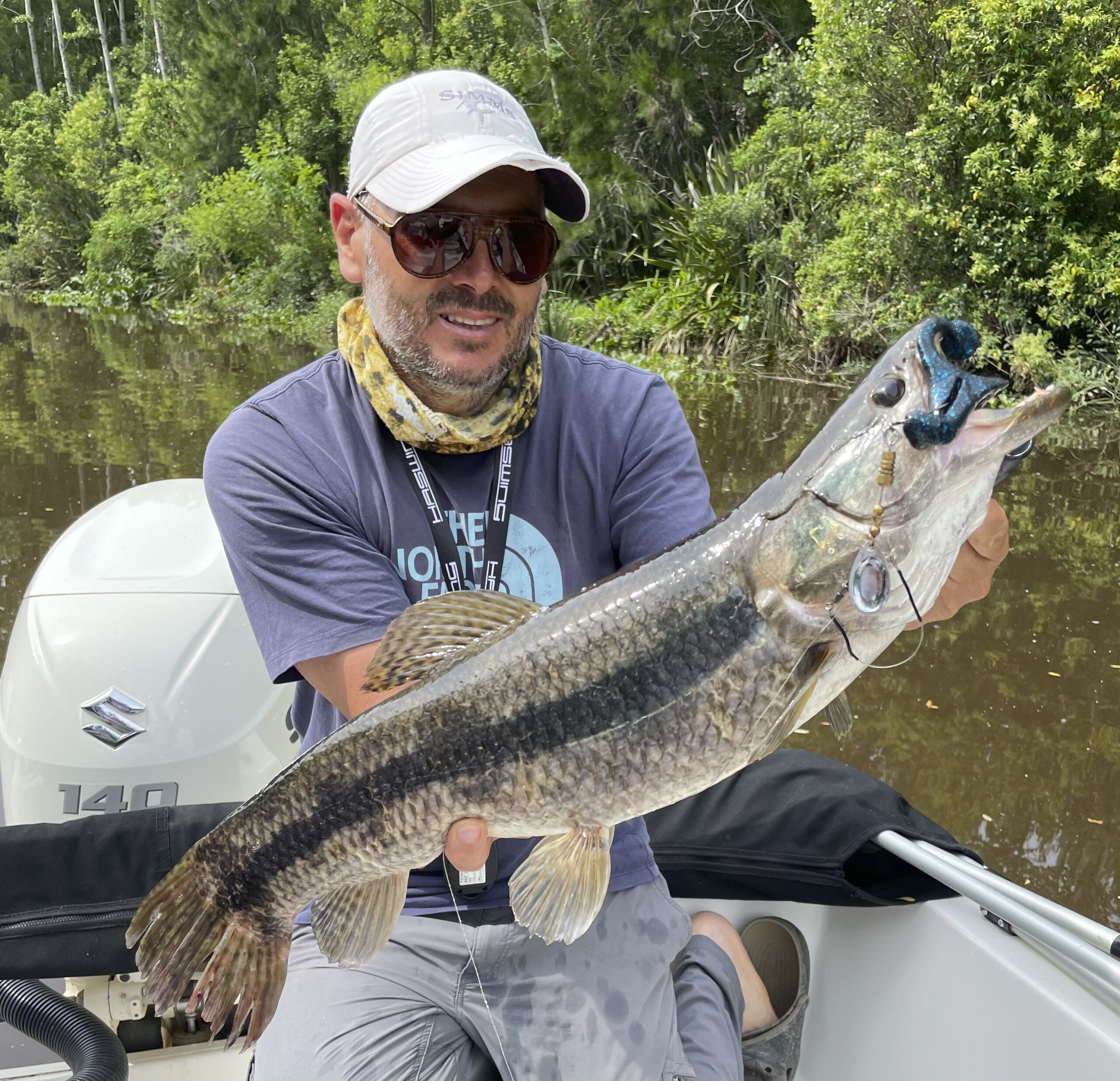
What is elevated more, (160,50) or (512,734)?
(160,50)

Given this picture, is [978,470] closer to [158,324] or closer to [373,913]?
[373,913]

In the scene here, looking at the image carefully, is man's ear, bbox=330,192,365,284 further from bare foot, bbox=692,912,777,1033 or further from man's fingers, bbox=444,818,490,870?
bare foot, bbox=692,912,777,1033

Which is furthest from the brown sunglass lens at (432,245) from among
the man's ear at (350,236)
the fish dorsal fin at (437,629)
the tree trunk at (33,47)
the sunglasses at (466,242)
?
the tree trunk at (33,47)

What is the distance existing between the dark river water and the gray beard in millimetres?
1481

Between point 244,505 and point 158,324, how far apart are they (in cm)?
2580

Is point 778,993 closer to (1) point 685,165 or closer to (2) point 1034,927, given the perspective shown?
(2) point 1034,927

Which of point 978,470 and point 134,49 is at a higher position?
point 134,49

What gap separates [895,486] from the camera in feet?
5.04

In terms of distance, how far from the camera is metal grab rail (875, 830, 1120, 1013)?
2.22m

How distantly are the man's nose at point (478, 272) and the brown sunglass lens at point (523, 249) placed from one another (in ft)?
0.06

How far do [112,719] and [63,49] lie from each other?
49288 mm

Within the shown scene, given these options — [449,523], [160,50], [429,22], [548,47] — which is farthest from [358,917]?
[160,50]

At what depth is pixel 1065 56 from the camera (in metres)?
10.7

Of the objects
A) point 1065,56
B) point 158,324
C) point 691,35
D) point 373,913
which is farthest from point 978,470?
point 158,324
